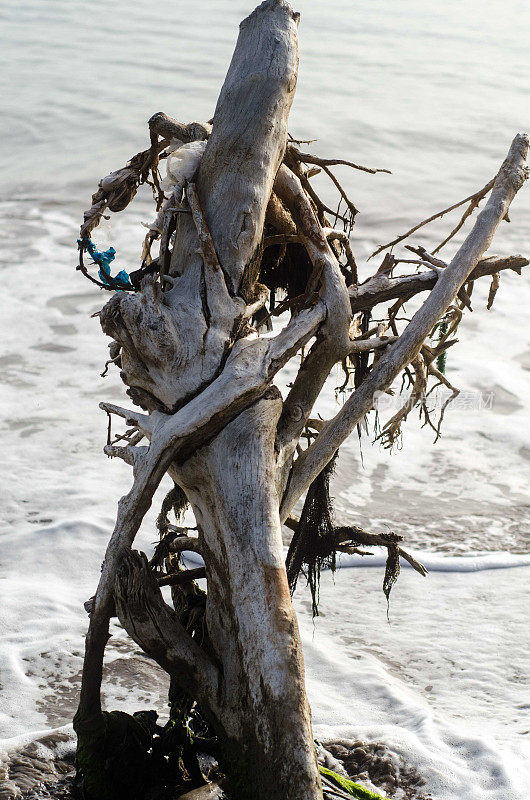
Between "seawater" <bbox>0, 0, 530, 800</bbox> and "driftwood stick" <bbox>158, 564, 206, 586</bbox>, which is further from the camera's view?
"seawater" <bbox>0, 0, 530, 800</bbox>

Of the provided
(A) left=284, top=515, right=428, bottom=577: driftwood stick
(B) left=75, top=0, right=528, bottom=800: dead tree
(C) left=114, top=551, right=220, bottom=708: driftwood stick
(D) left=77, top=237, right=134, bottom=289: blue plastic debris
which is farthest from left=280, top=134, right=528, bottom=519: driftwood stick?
(D) left=77, top=237, right=134, bottom=289: blue plastic debris

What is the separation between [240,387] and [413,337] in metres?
0.64

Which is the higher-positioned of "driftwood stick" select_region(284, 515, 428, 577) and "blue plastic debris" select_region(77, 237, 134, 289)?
"blue plastic debris" select_region(77, 237, 134, 289)

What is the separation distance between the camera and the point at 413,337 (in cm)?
251

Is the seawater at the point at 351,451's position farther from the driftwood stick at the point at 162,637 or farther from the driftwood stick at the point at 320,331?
the driftwood stick at the point at 162,637

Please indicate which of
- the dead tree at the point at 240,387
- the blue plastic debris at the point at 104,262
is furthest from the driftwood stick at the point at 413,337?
the blue plastic debris at the point at 104,262

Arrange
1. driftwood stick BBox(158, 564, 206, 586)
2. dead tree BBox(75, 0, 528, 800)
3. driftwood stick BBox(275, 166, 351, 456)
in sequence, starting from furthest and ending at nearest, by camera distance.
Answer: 1. driftwood stick BBox(275, 166, 351, 456)
2. driftwood stick BBox(158, 564, 206, 586)
3. dead tree BBox(75, 0, 528, 800)

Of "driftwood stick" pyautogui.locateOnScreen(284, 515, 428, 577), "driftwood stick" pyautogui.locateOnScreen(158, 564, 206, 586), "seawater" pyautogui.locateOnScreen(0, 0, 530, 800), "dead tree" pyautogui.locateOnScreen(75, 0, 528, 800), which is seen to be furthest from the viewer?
"seawater" pyautogui.locateOnScreen(0, 0, 530, 800)

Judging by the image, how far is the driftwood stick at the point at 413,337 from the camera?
7.84 feet

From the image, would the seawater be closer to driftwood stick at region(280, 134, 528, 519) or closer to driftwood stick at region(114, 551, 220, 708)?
driftwood stick at region(280, 134, 528, 519)

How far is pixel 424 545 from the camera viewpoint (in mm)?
4621

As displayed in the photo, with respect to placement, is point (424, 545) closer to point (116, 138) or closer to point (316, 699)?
point (316, 699)

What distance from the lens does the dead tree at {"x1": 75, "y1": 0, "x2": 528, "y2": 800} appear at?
76.7 inches

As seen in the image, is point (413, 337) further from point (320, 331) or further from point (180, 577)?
point (180, 577)
